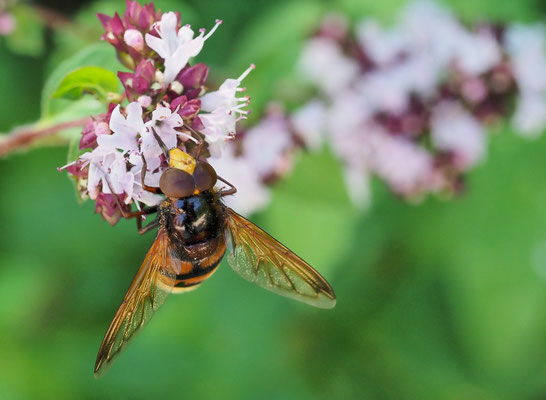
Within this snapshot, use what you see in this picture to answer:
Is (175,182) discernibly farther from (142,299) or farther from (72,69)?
(72,69)

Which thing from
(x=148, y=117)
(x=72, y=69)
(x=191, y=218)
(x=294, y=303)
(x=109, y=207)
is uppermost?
(x=72, y=69)

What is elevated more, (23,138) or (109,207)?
(23,138)

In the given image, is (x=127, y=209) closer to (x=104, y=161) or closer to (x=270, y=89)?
(x=104, y=161)

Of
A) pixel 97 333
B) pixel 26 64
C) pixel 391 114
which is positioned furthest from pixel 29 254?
pixel 391 114

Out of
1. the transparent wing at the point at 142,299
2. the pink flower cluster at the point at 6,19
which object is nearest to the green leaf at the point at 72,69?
the transparent wing at the point at 142,299

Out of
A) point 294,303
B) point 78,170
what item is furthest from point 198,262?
point 294,303

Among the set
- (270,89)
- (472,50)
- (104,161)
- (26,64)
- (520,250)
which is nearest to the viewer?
(104,161)
